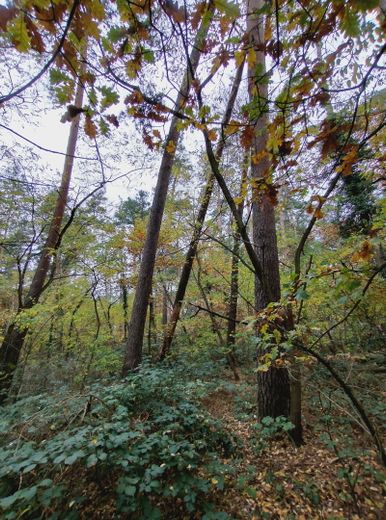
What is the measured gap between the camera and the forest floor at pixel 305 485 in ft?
7.21

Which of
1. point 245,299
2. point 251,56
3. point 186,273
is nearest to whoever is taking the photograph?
point 251,56

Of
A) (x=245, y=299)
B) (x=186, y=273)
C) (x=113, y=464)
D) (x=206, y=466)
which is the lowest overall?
(x=206, y=466)

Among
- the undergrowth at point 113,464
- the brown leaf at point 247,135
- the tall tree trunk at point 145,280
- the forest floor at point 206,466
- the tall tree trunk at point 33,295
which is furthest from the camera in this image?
the tall tree trunk at point 33,295

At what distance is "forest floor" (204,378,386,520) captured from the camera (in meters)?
2.20

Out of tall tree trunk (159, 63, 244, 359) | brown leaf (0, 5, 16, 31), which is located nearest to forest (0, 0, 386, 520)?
brown leaf (0, 5, 16, 31)

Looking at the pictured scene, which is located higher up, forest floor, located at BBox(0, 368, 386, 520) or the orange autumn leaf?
the orange autumn leaf

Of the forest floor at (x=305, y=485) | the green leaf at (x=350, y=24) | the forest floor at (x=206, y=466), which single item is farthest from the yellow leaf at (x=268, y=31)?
the forest floor at (x=305, y=485)

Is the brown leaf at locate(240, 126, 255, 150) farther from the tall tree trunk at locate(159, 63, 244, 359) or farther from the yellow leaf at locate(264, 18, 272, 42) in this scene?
the tall tree trunk at locate(159, 63, 244, 359)

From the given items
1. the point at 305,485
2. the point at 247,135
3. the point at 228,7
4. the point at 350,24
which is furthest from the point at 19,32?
the point at 305,485

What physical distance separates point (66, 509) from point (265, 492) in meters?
1.86

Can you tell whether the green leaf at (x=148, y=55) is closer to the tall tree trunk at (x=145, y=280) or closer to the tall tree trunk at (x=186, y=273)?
the tall tree trunk at (x=145, y=280)

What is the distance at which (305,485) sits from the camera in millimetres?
2438

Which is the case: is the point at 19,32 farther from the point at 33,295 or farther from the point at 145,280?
the point at 33,295

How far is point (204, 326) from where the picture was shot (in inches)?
326
